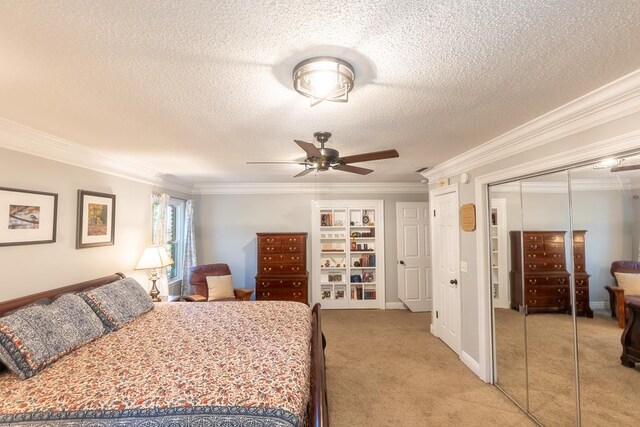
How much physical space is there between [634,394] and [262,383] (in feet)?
7.35

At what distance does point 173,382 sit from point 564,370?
2744 mm

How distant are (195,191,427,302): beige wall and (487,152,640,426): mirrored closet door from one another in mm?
2832

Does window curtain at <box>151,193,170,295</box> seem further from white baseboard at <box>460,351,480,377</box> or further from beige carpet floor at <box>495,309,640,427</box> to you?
beige carpet floor at <box>495,309,640,427</box>

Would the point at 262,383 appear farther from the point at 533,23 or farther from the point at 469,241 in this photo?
the point at 469,241

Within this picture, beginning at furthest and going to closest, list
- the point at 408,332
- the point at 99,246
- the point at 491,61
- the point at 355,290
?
the point at 355,290, the point at 408,332, the point at 99,246, the point at 491,61

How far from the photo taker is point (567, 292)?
2.19 meters

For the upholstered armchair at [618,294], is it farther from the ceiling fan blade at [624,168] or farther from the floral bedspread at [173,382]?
the floral bedspread at [173,382]

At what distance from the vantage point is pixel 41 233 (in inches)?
100

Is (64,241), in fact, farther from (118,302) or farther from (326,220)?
(326,220)

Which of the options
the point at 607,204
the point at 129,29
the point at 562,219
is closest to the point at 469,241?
the point at 562,219

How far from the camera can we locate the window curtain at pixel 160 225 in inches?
168

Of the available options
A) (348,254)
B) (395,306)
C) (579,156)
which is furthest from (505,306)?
(348,254)

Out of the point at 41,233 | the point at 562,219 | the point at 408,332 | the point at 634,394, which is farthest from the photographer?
the point at 408,332

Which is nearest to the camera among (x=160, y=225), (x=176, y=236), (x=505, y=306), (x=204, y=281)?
(x=505, y=306)
